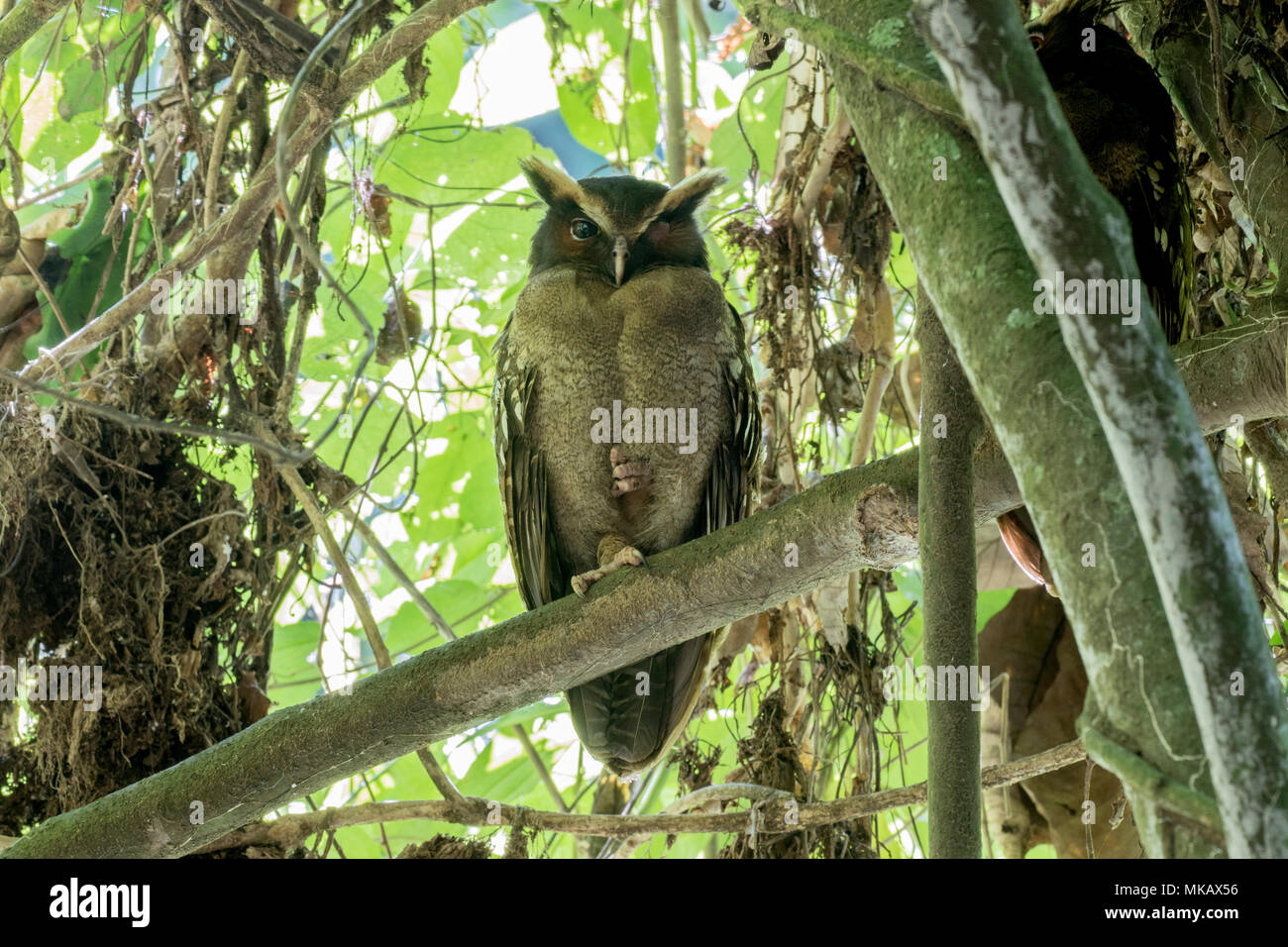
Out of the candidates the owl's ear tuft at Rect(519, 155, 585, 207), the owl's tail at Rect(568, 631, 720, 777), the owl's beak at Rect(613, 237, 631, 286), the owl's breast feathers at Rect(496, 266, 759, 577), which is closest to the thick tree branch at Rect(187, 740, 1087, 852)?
the owl's tail at Rect(568, 631, 720, 777)

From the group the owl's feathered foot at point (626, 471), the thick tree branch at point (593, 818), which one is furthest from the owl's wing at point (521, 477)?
the thick tree branch at point (593, 818)

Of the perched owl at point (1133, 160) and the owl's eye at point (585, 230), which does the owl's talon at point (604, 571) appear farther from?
the owl's eye at point (585, 230)

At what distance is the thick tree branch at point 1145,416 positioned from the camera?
0.84 meters

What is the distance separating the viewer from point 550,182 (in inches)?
125

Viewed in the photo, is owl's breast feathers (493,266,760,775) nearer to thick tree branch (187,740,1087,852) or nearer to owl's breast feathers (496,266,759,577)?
owl's breast feathers (496,266,759,577)

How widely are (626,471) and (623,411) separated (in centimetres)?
16

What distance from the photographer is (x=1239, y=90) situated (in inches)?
89.7

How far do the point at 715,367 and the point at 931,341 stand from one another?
1280 millimetres

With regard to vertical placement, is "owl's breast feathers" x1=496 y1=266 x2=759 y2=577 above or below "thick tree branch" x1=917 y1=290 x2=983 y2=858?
above

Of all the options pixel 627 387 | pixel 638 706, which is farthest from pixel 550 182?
pixel 638 706

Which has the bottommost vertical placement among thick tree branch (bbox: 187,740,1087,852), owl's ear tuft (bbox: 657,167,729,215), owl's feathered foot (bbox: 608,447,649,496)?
thick tree branch (bbox: 187,740,1087,852)

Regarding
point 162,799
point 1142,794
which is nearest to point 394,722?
point 162,799

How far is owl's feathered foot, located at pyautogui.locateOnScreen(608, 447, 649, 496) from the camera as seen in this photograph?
3014 millimetres

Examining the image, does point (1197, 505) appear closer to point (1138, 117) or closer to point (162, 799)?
point (1138, 117)
